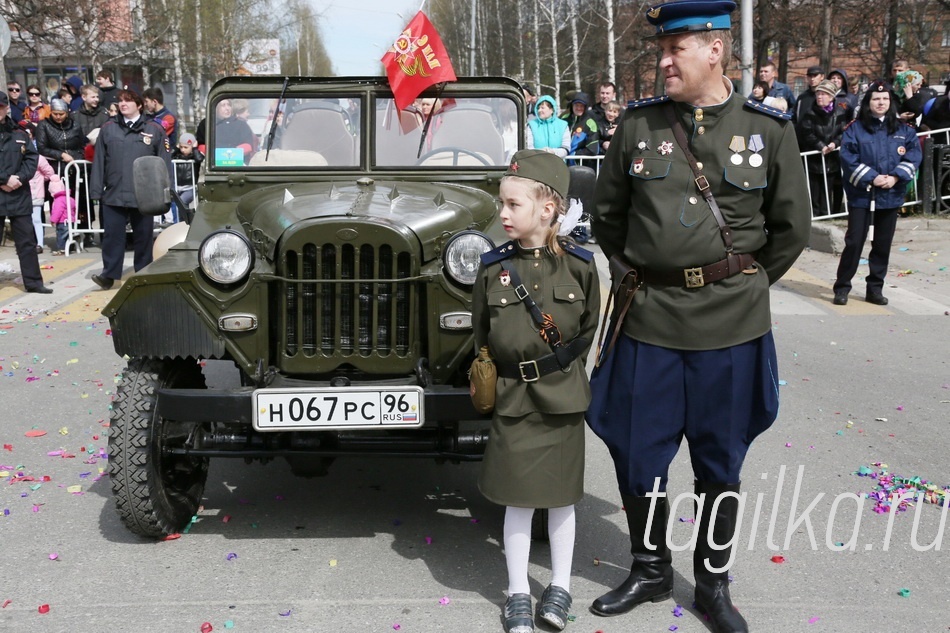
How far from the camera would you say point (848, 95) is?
14773mm

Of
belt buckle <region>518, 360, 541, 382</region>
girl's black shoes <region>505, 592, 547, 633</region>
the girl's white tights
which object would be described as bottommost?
girl's black shoes <region>505, 592, 547, 633</region>

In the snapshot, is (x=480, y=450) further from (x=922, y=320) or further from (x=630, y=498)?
(x=922, y=320)

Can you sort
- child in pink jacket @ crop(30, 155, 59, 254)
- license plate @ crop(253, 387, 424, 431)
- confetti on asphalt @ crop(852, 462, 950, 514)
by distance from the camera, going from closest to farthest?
license plate @ crop(253, 387, 424, 431)
confetti on asphalt @ crop(852, 462, 950, 514)
child in pink jacket @ crop(30, 155, 59, 254)

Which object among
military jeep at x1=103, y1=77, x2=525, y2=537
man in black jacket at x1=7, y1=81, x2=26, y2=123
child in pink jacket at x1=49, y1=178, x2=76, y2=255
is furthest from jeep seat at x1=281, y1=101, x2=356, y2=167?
man in black jacket at x1=7, y1=81, x2=26, y2=123

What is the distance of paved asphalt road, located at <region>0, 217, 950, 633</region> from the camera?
4.03m

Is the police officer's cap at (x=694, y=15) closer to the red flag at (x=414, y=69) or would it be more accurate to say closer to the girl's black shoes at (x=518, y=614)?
the girl's black shoes at (x=518, y=614)

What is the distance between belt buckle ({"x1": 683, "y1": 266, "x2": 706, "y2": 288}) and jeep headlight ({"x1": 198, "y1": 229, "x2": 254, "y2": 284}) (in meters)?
1.84

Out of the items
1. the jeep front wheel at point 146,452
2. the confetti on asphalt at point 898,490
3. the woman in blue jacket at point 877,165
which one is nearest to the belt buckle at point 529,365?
the jeep front wheel at point 146,452

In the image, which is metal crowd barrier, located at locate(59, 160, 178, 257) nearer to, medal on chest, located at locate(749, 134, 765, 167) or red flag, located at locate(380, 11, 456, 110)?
red flag, located at locate(380, 11, 456, 110)

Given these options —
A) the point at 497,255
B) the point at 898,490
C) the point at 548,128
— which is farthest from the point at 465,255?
the point at 548,128

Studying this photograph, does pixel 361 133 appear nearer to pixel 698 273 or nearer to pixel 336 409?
pixel 336 409

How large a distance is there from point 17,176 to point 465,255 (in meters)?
7.57

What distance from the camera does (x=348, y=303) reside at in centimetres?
452

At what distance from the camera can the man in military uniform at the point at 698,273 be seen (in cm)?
364
